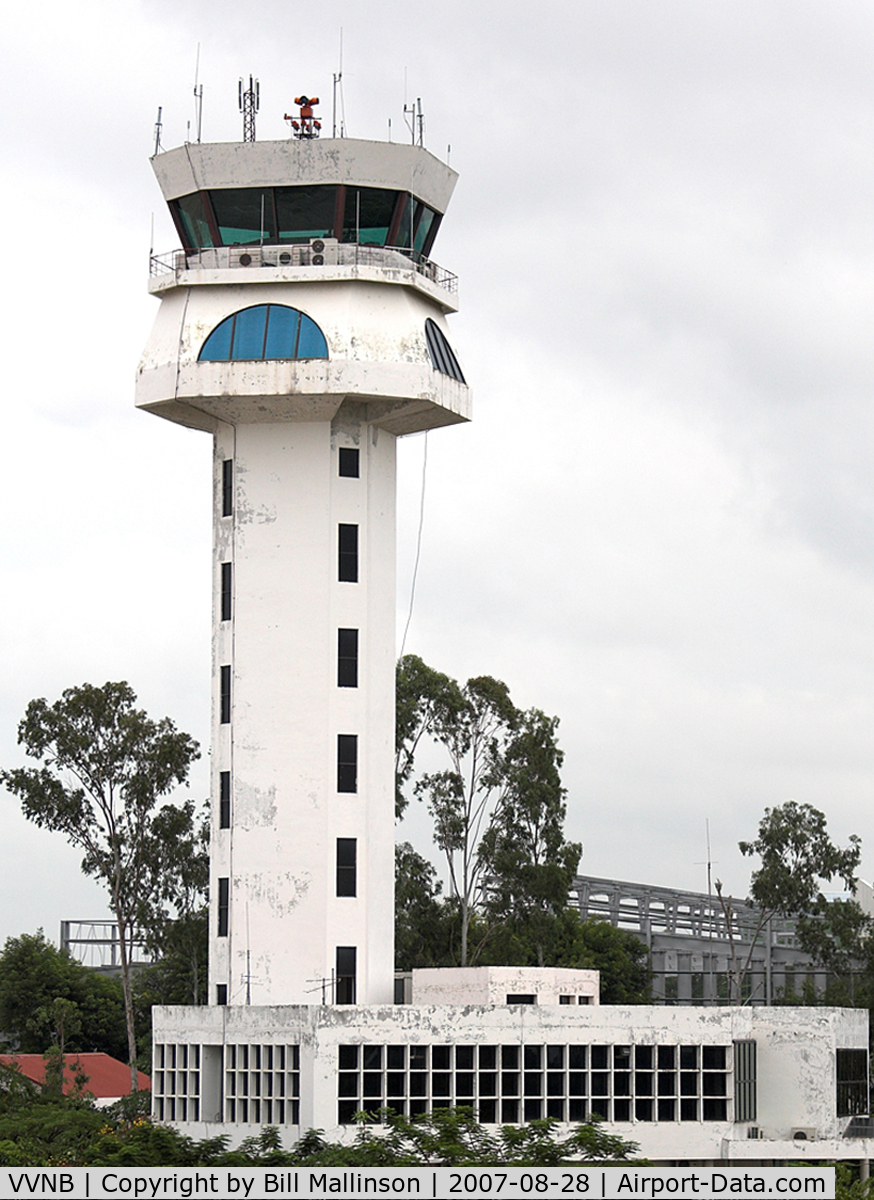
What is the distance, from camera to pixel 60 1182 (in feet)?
127

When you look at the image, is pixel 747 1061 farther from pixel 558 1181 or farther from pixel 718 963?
pixel 718 963

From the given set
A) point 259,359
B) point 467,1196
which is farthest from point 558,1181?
point 259,359

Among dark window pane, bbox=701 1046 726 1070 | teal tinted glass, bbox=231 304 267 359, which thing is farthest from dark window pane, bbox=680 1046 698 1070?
teal tinted glass, bbox=231 304 267 359

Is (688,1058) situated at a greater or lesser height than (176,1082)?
greater

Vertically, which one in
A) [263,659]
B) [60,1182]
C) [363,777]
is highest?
[263,659]

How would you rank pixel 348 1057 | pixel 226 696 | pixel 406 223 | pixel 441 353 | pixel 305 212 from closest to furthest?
pixel 348 1057, pixel 226 696, pixel 305 212, pixel 406 223, pixel 441 353

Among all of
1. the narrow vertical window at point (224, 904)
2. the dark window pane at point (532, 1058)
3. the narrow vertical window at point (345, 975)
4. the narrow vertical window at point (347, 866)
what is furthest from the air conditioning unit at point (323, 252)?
the dark window pane at point (532, 1058)

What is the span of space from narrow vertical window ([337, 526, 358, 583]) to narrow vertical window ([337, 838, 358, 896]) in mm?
8735

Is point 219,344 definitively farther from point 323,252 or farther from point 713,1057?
point 713,1057

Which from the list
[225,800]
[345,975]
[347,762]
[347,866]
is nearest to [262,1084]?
[345,975]

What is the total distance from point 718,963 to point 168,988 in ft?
113

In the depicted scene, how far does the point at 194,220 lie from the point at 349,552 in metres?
12.6

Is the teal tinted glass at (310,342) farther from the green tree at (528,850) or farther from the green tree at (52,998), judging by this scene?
the green tree at (52,998)

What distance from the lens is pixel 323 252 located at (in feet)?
215
